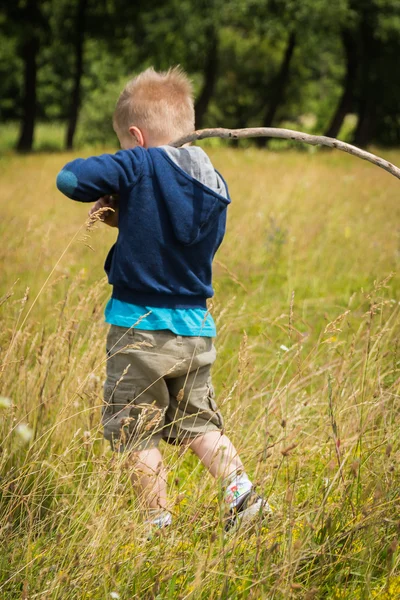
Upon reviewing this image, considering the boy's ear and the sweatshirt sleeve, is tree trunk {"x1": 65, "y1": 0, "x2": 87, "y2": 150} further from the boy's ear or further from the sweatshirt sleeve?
the sweatshirt sleeve

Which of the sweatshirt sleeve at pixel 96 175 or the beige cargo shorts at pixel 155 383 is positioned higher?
the sweatshirt sleeve at pixel 96 175

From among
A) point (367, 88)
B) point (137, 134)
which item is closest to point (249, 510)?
point (137, 134)

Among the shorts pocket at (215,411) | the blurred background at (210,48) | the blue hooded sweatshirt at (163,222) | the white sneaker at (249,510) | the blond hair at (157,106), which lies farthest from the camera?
the blurred background at (210,48)

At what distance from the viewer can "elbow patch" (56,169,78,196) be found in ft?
6.88

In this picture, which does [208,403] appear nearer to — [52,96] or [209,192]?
[209,192]

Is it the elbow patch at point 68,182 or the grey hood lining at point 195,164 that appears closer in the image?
the elbow patch at point 68,182

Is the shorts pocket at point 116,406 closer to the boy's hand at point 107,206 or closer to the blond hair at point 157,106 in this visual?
the boy's hand at point 107,206

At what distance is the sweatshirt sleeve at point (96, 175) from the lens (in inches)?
82.5

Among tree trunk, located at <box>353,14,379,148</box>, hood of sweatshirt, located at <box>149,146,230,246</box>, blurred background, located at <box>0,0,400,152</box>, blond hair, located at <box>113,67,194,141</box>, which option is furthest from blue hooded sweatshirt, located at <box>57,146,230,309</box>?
tree trunk, located at <box>353,14,379,148</box>

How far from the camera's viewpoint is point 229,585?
69.4 inches

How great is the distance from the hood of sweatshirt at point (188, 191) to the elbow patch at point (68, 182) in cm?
28

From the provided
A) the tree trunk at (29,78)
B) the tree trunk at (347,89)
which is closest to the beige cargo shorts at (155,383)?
the tree trunk at (29,78)

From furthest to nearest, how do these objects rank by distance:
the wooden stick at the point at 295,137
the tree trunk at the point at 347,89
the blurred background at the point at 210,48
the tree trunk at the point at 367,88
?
the tree trunk at the point at 367,88 → the tree trunk at the point at 347,89 → the blurred background at the point at 210,48 → the wooden stick at the point at 295,137

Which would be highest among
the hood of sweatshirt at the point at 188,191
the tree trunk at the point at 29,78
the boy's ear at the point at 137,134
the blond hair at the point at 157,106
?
the blond hair at the point at 157,106
